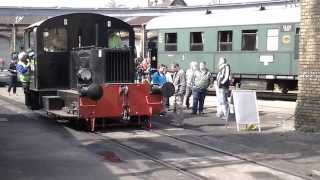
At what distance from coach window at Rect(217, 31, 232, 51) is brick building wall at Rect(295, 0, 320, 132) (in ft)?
32.9

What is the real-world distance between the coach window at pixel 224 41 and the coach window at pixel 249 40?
71 cm

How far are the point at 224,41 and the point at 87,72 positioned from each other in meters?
10.8

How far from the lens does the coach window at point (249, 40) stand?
75.2ft

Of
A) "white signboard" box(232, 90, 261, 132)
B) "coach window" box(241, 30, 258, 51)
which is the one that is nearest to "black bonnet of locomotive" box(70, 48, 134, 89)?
"white signboard" box(232, 90, 261, 132)

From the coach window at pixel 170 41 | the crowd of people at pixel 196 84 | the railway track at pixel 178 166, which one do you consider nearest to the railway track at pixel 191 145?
the railway track at pixel 178 166

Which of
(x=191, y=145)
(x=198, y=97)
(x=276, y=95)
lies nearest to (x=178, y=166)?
(x=191, y=145)

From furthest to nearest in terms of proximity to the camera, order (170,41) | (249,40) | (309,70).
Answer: (170,41) → (249,40) → (309,70)

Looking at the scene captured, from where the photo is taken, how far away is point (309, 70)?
13.7m

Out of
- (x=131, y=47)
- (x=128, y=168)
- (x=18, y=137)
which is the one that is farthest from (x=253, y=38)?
(x=128, y=168)

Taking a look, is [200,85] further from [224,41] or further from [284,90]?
[224,41]

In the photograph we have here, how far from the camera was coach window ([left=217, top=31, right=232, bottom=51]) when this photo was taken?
942 inches

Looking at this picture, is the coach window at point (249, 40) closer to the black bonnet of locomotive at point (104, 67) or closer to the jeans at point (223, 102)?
the jeans at point (223, 102)

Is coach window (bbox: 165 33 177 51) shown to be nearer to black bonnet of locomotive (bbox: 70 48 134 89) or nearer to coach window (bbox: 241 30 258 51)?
coach window (bbox: 241 30 258 51)

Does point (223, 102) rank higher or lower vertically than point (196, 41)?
lower
